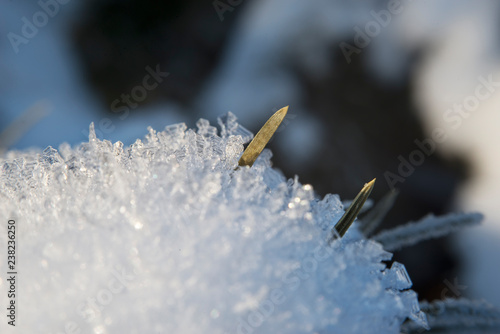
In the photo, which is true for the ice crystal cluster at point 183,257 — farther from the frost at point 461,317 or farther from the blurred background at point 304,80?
the blurred background at point 304,80

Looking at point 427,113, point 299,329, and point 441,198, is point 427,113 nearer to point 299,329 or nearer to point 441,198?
point 441,198

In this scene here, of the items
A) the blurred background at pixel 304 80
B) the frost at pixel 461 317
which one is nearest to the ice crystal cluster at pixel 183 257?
the frost at pixel 461 317

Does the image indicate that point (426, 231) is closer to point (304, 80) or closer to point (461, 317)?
point (461, 317)

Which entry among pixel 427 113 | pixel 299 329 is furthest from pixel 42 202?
pixel 427 113

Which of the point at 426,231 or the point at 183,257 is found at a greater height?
the point at 183,257

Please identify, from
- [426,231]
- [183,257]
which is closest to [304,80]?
[426,231]
